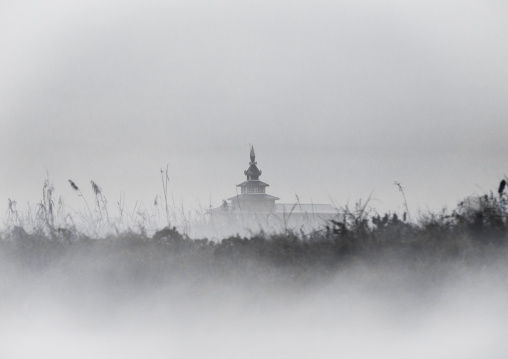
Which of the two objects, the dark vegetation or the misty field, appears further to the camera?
the dark vegetation

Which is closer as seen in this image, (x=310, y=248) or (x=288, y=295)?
(x=288, y=295)

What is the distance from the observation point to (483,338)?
5.07 metres

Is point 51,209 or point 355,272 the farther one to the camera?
point 51,209

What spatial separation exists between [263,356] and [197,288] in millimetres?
648

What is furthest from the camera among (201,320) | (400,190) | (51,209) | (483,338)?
(51,209)

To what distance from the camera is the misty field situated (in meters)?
5.20

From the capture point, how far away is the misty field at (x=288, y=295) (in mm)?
5199

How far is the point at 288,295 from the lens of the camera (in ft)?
17.7

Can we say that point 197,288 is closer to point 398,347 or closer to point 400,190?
point 398,347

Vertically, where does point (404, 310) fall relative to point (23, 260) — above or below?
below

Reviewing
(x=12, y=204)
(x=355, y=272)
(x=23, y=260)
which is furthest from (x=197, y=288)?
(x=12, y=204)

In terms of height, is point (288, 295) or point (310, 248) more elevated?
point (310, 248)

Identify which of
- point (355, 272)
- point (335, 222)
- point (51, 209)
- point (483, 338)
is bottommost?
point (483, 338)

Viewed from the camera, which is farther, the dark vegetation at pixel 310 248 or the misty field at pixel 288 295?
the dark vegetation at pixel 310 248
